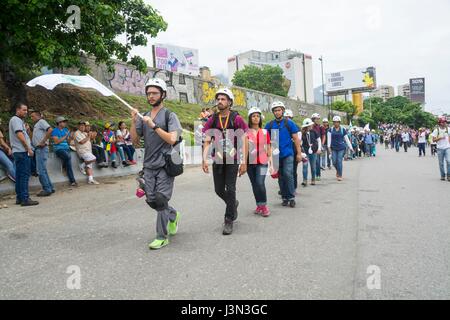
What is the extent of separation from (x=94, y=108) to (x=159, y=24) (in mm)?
5550

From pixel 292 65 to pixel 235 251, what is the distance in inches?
5213

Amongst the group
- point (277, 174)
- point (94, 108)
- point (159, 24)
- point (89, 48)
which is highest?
point (159, 24)

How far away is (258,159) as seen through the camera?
6.01 m

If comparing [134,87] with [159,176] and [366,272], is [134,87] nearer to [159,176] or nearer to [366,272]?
[159,176]

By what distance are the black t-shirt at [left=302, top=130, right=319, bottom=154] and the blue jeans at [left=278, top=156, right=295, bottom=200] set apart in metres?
3.28

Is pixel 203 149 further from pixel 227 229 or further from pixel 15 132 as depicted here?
pixel 15 132

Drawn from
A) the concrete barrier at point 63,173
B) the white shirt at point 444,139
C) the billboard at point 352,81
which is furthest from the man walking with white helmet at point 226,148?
the billboard at point 352,81

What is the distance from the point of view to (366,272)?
3.45 meters

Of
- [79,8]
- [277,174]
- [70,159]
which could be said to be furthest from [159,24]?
[277,174]

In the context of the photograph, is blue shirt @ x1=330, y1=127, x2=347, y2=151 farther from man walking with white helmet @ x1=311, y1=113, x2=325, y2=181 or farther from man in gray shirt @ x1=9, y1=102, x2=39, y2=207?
man in gray shirt @ x1=9, y1=102, x2=39, y2=207

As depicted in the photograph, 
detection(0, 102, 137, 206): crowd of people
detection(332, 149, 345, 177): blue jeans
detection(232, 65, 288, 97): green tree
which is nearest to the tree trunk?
detection(0, 102, 137, 206): crowd of people

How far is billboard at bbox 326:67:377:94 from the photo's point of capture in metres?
96.2

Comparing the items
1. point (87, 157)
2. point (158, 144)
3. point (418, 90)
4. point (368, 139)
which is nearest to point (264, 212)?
point (158, 144)
